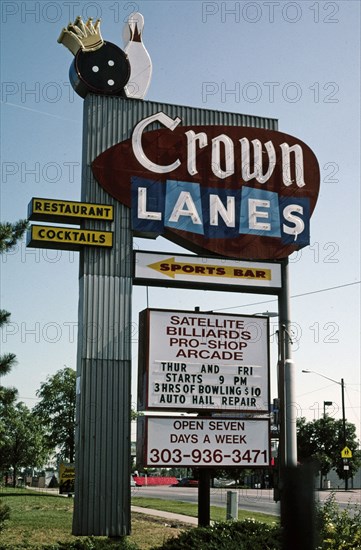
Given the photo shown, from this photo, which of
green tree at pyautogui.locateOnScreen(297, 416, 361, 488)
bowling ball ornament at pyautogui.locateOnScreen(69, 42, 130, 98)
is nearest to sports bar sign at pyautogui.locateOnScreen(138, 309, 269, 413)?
bowling ball ornament at pyautogui.locateOnScreen(69, 42, 130, 98)

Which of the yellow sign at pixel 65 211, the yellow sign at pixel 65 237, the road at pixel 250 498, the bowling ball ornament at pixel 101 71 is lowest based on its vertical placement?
the road at pixel 250 498

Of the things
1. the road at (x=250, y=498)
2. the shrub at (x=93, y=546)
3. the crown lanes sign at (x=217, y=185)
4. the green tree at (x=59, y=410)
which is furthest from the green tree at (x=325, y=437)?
the shrub at (x=93, y=546)

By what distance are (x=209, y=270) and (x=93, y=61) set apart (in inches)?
193

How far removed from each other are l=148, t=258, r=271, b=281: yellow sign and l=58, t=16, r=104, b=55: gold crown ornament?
4.75 metres

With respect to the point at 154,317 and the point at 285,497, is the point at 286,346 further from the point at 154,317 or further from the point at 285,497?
the point at 285,497

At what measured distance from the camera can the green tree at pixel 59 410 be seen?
4622 centimetres

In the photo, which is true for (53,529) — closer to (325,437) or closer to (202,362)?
(202,362)

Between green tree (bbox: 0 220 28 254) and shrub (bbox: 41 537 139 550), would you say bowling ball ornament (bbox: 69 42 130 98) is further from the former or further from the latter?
shrub (bbox: 41 537 139 550)

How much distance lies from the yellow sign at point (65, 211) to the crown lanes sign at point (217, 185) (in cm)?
46

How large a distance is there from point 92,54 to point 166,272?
4796 mm

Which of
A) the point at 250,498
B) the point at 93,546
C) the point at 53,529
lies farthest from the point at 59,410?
the point at 93,546

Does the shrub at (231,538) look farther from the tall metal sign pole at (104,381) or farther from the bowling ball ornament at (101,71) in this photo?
the bowling ball ornament at (101,71)

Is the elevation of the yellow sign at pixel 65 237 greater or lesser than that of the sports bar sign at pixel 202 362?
greater

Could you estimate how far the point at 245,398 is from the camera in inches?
575
